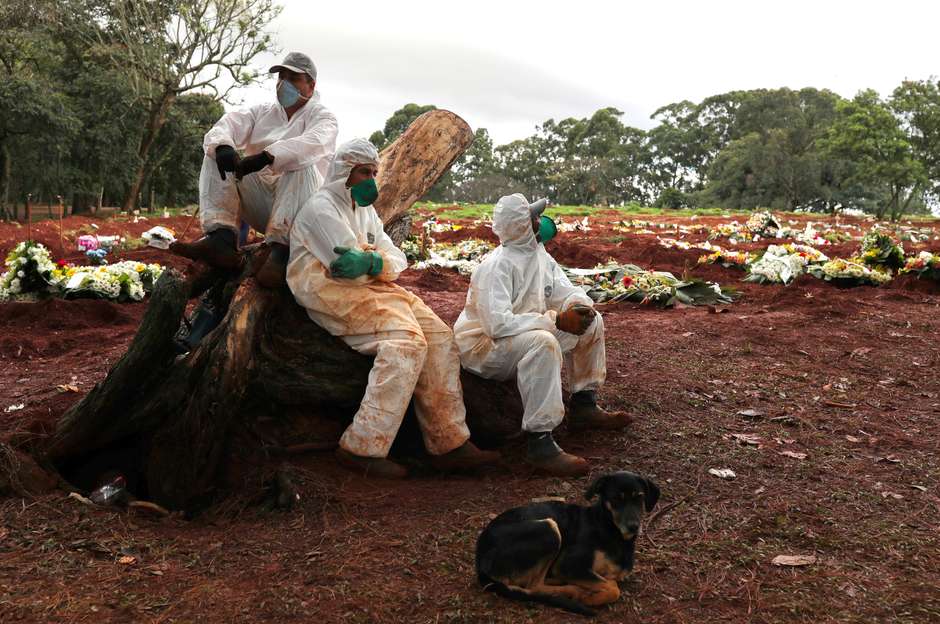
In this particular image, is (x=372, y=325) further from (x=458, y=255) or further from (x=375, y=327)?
(x=458, y=255)

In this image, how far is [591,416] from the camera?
4660 millimetres

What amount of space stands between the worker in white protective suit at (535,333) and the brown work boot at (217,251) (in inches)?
58.1

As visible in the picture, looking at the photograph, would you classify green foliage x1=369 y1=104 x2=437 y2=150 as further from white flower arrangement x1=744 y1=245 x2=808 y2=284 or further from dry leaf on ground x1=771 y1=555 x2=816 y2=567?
dry leaf on ground x1=771 y1=555 x2=816 y2=567

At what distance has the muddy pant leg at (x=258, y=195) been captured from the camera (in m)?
4.89

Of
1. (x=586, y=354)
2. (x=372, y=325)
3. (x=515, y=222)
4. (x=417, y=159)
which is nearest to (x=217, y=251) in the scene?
(x=372, y=325)

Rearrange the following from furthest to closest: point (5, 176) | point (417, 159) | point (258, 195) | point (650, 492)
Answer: point (5, 176)
point (417, 159)
point (258, 195)
point (650, 492)

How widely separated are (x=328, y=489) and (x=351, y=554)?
645mm

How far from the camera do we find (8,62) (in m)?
24.8

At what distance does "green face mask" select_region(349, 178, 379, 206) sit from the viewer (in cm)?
430

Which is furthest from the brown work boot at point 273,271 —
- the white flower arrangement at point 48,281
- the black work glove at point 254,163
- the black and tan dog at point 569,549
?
the white flower arrangement at point 48,281

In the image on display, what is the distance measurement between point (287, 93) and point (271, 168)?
0.53 meters

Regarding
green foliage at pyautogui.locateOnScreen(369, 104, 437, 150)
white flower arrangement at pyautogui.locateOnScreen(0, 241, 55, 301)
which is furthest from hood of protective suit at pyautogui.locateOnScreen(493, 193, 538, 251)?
green foliage at pyautogui.locateOnScreen(369, 104, 437, 150)

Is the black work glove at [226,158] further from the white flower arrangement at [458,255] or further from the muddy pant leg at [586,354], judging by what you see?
the white flower arrangement at [458,255]

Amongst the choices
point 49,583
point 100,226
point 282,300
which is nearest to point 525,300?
point 282,300
